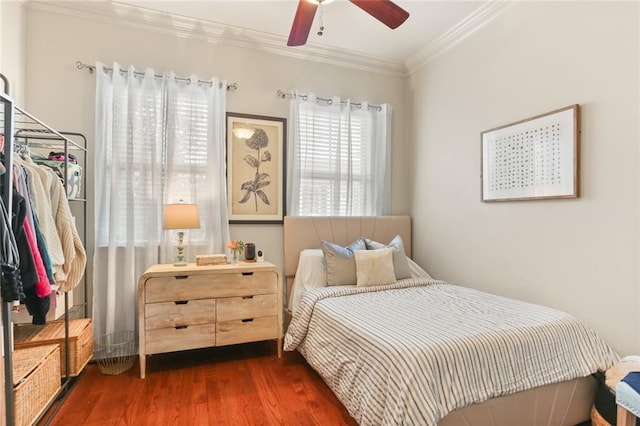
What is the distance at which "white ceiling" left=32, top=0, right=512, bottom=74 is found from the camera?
8.54ft

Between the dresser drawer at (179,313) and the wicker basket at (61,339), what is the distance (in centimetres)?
40

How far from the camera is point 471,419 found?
5.04 feet

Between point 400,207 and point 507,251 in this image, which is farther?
point 400,207

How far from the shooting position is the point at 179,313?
2426 mm

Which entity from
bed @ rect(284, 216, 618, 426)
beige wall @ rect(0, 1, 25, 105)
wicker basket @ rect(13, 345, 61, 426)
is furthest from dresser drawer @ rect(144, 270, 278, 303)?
beige wall @ rect(0, 1, 25, 105)

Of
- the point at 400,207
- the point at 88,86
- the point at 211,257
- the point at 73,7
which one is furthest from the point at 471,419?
the point at 73,7

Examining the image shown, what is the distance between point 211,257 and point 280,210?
0.81 metres

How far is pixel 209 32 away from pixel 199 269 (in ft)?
6.73

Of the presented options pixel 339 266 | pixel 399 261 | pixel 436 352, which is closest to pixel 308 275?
pixel 339 266

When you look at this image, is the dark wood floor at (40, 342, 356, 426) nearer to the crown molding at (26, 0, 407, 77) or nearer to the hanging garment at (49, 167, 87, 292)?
the hanging garment at (49, 167, 87, 292)

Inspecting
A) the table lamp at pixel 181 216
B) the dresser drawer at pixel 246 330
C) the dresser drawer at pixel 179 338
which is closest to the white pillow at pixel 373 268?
the dresser drawer at pixel 246 330

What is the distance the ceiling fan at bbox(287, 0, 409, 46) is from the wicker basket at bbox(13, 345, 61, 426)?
2414 mm

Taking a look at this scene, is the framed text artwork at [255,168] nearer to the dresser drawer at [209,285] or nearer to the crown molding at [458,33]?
the dresser drawer at [209,285]

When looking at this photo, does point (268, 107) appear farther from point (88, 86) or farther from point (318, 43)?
point (88, 86)
